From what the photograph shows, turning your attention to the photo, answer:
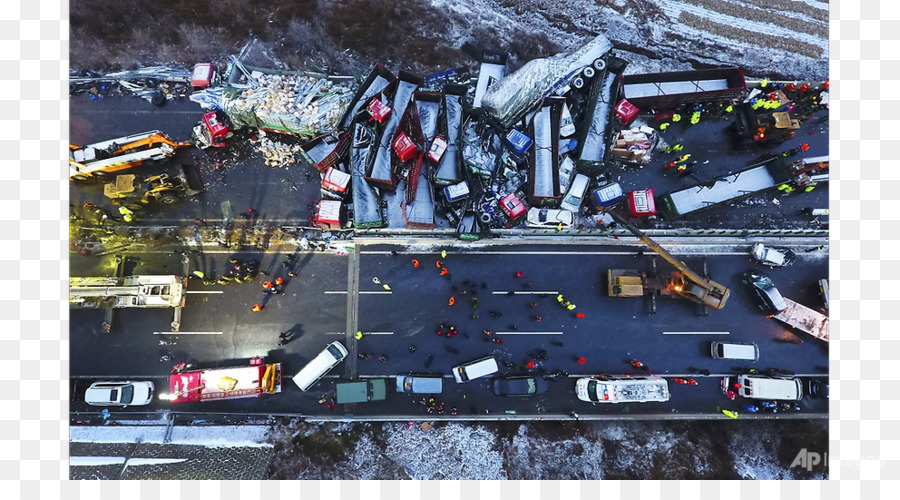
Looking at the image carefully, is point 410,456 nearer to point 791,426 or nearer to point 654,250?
point 654,250

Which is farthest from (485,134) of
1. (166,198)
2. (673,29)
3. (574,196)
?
(166,198)

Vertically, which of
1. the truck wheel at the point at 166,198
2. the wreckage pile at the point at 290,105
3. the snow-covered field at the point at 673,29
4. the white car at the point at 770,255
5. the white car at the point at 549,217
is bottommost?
the white car at the point at 770,255

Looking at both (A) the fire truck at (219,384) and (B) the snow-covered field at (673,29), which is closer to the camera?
(A) the fire truck at (219,384)

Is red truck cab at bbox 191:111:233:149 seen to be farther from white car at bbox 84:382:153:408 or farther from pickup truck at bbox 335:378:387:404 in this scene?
pickup truck at bbox 335:378:387:404

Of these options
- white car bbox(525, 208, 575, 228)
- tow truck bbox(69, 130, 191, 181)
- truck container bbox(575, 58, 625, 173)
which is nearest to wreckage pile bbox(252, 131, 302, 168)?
tow truck bbox(69, 130, 191, 181)

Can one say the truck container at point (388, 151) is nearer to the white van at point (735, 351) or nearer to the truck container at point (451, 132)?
the truck container at point (451, 132)

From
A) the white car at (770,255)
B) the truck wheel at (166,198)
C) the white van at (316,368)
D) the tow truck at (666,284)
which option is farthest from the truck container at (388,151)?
the white car at (770,255)

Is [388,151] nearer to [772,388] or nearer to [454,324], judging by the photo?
[454,324]
